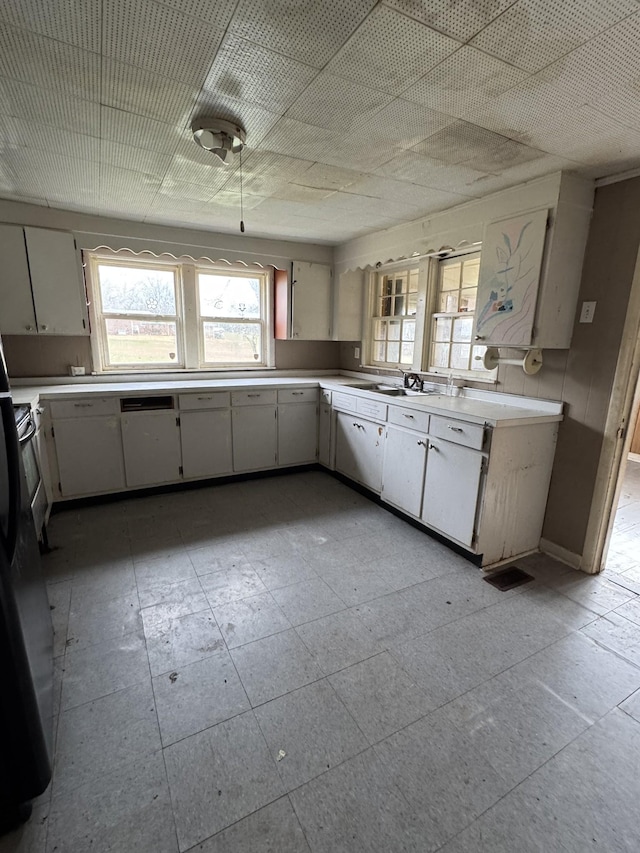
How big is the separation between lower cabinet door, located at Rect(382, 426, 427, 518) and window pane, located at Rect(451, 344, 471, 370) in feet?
2.78

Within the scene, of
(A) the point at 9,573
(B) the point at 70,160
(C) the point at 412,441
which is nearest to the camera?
(A) the point at 9,573

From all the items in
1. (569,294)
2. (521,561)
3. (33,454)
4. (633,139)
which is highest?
(633,139)

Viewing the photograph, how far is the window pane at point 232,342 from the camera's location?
168 inches

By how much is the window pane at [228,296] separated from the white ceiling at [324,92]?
1437mm

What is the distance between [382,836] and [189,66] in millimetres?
2630

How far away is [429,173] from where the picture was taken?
2.40 meters

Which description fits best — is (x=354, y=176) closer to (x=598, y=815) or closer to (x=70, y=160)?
(x=70, y=160)

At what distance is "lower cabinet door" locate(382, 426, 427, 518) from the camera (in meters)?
2.93

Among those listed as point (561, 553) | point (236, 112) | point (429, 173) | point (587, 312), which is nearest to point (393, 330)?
point (429, 173)

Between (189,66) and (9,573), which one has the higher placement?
(189,66)

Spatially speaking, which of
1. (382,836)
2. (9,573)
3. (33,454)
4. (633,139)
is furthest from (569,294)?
(33,454)

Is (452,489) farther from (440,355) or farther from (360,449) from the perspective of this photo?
(440,355)

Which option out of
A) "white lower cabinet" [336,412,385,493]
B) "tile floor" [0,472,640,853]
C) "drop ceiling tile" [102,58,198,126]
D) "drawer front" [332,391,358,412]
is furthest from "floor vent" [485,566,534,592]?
"drop ceiling tile" [102,58,198,126]

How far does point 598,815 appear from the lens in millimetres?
1238
